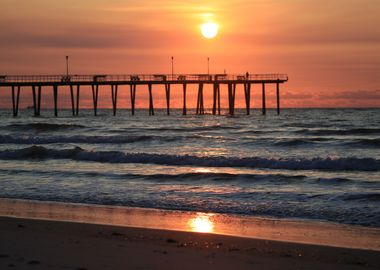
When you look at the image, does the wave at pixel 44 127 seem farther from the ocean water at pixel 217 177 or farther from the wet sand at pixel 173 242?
the wet sand at pixel 173 242

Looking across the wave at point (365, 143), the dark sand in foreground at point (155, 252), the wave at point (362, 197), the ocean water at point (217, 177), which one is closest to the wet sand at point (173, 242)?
the dark sand in foreground at point (155, 252)

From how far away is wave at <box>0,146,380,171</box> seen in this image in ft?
A: 67.8

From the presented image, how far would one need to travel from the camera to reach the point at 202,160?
22891 mm

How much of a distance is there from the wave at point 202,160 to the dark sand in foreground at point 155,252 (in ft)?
38.2

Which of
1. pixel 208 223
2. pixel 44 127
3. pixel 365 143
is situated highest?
pixel 44 127

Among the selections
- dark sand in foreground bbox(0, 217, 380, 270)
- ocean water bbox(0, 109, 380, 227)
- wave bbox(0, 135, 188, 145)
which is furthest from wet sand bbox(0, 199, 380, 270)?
wave bbox(0, 135, 188, 145)

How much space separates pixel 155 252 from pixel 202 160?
14.5 metres

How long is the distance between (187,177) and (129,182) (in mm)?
1886

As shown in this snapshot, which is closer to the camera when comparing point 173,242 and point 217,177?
point 173,242

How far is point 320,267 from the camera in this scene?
A: 7777 millimetres

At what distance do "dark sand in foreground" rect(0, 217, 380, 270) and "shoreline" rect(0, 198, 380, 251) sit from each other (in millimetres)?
468

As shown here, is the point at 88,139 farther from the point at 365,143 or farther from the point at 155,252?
the point at 155,252

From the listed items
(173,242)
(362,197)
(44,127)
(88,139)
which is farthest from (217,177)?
(44,127)

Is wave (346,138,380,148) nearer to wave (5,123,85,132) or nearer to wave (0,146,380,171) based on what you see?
wave (0,146,380,171)
